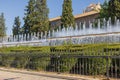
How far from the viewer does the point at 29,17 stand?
51094mm

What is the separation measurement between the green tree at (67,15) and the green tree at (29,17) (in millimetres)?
6337

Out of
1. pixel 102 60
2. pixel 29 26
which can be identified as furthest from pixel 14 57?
pixel 29 26

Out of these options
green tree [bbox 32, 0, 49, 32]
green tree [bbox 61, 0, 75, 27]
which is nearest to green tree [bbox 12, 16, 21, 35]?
green tree [bbox 32, 0, 49, 32]

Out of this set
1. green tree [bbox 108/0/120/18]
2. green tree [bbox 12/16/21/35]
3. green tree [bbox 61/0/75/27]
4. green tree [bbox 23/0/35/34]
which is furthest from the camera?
green tree [bbox 12/16/21/35]

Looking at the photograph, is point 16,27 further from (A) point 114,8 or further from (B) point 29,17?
(A) point 114,8

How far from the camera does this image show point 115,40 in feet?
50.0

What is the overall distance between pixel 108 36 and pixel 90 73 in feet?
13.9

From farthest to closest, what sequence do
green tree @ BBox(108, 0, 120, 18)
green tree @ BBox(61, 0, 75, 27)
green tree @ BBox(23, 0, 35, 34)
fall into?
green tree @ BBox(23, 0, 35, 34) → green tree @ BBox(61, 0, 75, 27) → green tree @ BBox(108, 0, 120, 18)

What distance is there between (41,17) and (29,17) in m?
2.75

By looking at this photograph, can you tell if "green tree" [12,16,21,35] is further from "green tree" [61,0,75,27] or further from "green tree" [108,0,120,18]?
"green tree" [108,0,120,18]

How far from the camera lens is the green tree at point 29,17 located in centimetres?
5109

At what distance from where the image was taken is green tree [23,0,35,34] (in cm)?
5109

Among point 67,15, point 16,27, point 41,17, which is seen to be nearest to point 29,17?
point 41,17

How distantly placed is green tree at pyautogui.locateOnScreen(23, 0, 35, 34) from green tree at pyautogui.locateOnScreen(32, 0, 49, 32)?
2.50ft
